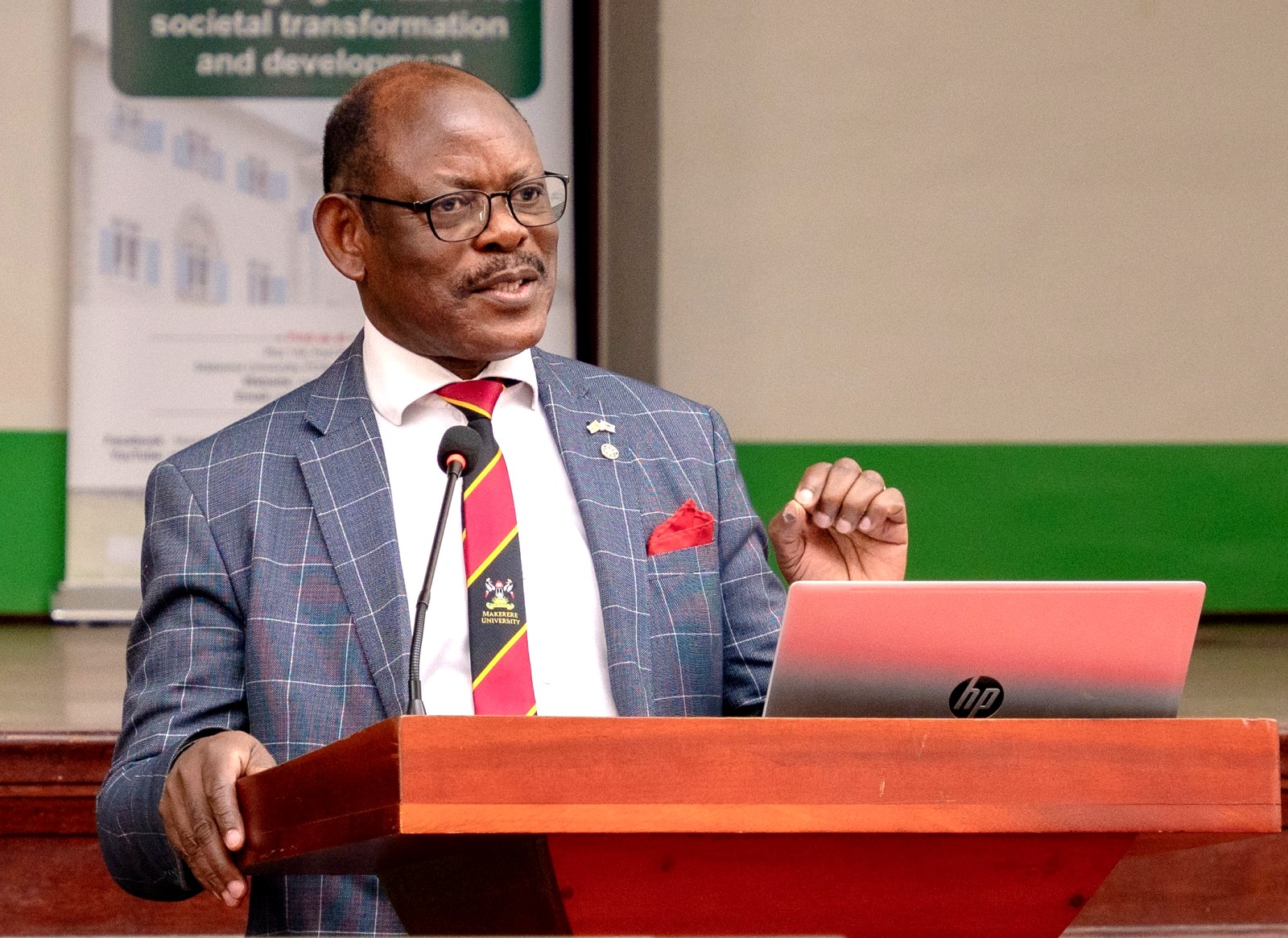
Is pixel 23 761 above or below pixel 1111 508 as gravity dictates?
below

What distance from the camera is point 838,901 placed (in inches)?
46.3

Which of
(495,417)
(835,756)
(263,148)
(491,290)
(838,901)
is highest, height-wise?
(263,148)

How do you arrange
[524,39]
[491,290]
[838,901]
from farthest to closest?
[524,39], [491,290], [838,901]

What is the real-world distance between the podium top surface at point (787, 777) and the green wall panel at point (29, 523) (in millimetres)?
4330

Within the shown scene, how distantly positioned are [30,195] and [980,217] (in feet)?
9.82

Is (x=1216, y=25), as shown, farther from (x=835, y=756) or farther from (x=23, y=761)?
(x=835, y=756)

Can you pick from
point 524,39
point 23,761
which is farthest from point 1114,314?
point 23,761

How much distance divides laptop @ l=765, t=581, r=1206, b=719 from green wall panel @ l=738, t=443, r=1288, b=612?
402 cm

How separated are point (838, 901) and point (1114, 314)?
14.5 feet

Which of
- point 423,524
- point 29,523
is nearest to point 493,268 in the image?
point 423,524

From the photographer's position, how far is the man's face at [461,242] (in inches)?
71.5

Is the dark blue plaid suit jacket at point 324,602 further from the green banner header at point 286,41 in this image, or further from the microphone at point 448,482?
the green banner header at point 286,41

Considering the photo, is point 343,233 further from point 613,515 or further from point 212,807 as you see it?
point 212,807

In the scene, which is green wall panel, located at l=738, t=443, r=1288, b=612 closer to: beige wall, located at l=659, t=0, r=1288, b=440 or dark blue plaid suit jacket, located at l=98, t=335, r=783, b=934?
beige wall, located at l=659, t=0, r=1288, b=440
